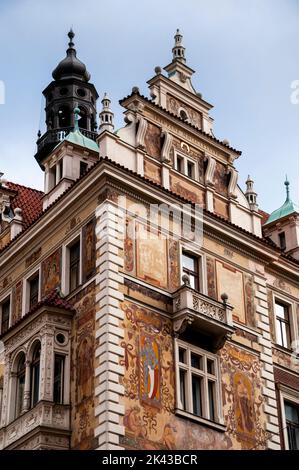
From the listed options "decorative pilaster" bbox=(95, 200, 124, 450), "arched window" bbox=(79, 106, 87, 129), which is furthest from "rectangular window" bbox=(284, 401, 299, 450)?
"arched window" bbox=(79, 106, 87, 129)

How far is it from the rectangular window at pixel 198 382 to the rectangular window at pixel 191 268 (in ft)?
7.77

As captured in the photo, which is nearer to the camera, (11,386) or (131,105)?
(11,386)

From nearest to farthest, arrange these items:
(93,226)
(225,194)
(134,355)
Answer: (134,355)
(93,226)
(225,194)

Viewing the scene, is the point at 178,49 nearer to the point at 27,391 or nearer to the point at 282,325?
the point at 282,325

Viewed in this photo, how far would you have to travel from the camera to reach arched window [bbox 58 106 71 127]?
44500 mm

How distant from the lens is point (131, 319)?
28.3 metres

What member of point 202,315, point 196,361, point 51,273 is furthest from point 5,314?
point 202,315

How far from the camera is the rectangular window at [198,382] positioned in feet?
93.9

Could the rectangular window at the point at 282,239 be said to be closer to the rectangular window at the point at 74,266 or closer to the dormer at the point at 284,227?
the dormer at the point at 284,227

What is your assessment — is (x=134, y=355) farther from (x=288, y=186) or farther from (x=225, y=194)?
(x=288, y=186)

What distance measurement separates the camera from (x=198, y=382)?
2939 centimetres

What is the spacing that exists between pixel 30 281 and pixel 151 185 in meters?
4.88
